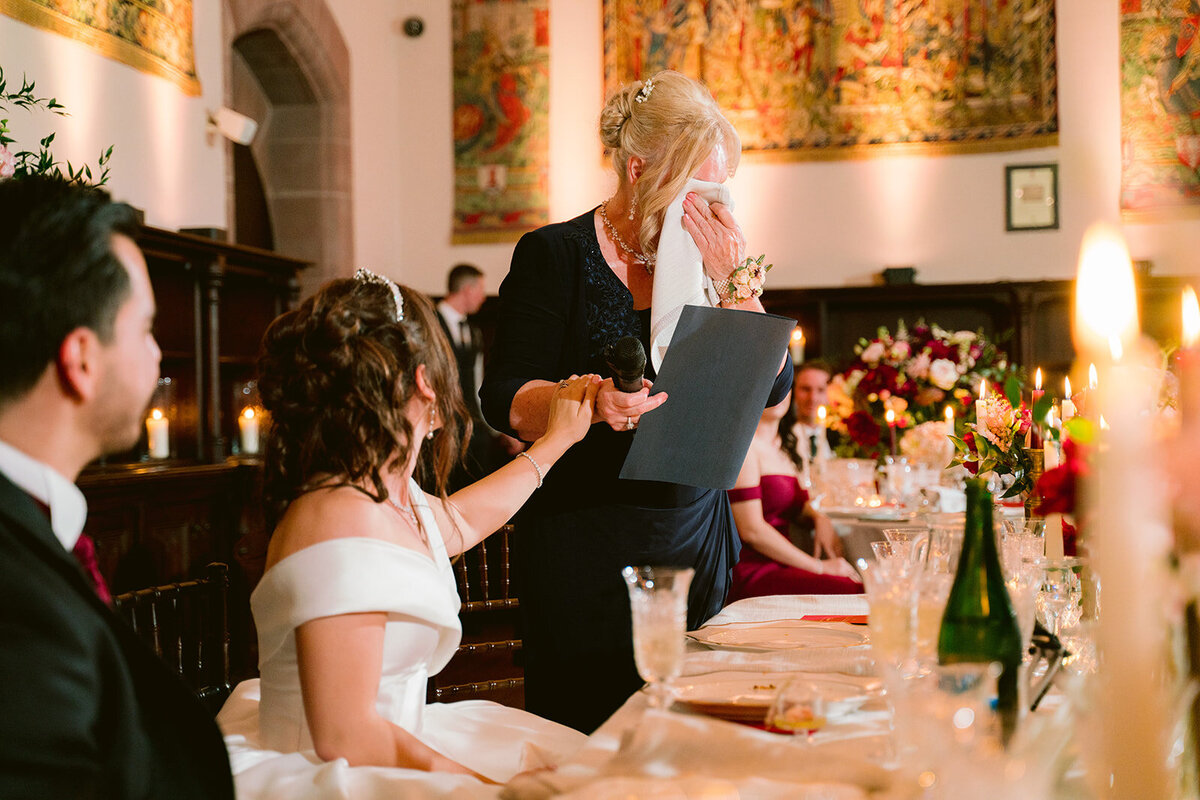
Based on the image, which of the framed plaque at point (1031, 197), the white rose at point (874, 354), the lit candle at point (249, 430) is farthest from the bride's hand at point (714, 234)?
the framed plaque at point (1031, 197)

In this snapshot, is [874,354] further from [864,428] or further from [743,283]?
[743,283]

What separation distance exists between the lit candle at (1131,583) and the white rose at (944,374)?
13.5 feet

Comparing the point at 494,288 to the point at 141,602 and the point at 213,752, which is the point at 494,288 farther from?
the point at 213,752

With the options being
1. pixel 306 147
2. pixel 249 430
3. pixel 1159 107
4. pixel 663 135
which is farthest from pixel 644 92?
pixel 1159 107

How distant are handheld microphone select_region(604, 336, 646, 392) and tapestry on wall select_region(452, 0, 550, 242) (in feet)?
21.8

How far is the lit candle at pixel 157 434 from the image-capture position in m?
4.99

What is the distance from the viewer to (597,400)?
1969 millimetres

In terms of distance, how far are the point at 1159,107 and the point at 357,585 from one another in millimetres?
7784

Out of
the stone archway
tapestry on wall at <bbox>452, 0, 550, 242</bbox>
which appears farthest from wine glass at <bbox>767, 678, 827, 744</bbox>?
tapestry on wall at <bbox>452, 0, 550, 242</bbox>

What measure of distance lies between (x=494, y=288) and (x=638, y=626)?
24.5 ft

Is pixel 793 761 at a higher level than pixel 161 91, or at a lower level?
lower

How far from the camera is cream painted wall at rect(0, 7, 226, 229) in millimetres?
4602

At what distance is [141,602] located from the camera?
1.69 meters

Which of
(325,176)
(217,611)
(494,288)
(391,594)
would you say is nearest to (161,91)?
(325,176)
